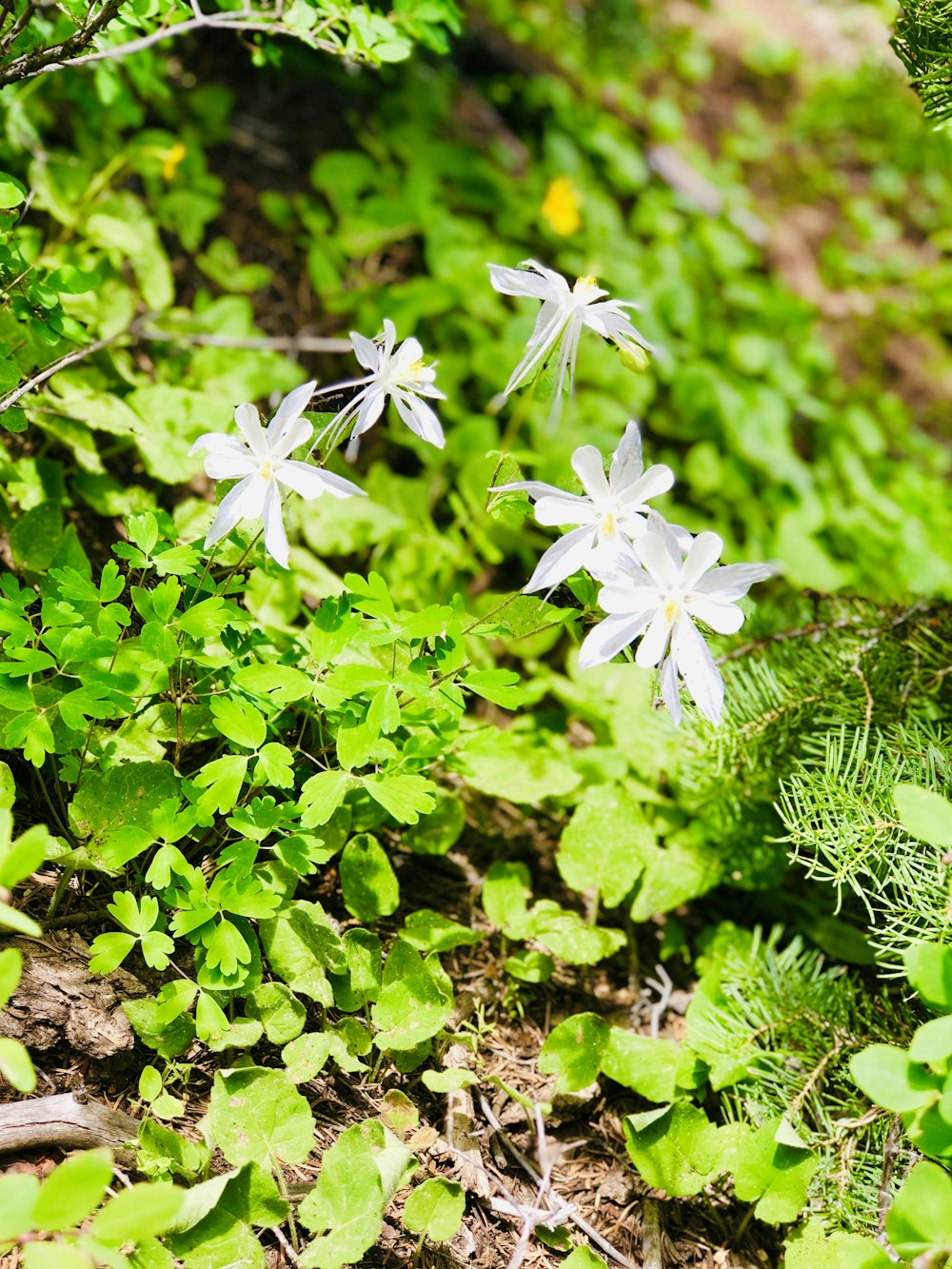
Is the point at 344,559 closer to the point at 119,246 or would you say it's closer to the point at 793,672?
the point at 119,246

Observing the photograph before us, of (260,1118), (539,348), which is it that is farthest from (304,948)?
(539,348)

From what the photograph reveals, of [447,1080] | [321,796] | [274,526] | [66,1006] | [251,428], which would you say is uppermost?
[251,428]

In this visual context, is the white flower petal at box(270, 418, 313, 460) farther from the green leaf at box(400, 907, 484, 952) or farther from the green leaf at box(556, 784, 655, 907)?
the green leaf at box(556, 784, 655, 907)

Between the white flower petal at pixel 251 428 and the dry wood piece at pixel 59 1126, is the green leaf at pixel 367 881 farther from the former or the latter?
the white flower petal at pixel 251 428

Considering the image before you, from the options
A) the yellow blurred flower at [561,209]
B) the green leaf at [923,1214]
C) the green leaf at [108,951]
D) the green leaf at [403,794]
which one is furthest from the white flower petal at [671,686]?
the yellow blurred flower at [561,209]

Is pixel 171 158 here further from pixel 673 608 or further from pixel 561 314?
pixel 673 608

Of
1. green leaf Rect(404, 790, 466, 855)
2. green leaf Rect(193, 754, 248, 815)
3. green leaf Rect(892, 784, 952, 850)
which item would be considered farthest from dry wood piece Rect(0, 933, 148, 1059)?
green leaf Rect(892, 784, 952, 850)
